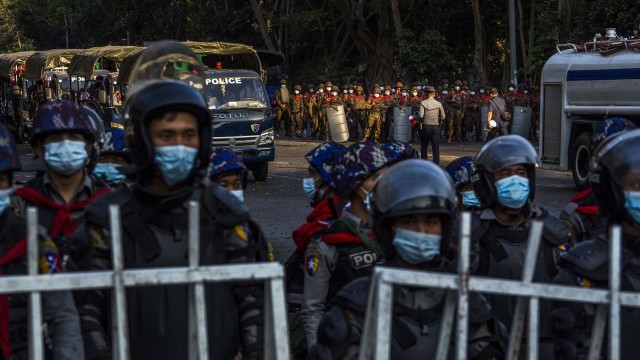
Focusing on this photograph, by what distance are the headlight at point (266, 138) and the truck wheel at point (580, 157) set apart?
515 cm

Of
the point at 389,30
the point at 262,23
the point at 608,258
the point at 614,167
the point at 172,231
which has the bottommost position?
the point at 608,258

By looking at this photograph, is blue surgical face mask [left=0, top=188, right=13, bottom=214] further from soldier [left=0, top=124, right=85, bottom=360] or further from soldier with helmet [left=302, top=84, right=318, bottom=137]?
soldier with helmet [left=302, top=84, right=318, bottom=137]

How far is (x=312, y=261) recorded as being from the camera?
5145 mm

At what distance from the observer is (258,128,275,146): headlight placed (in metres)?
20.7

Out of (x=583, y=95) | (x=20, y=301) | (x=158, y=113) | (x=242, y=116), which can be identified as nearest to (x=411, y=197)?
(x=158, y=113)

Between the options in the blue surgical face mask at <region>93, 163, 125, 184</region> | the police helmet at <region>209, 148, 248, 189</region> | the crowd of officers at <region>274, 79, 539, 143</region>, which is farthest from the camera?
the crowd of officers at <region>274, 79, 539, 143</region>

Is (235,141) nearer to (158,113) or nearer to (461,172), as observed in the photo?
(461,172)

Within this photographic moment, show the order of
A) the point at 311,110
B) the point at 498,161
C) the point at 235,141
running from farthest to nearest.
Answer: the point at 311,110
the point at 235,141
the point at 498,161

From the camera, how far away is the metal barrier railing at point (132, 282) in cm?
311

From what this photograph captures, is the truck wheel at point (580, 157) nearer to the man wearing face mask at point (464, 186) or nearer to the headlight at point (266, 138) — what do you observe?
the headlight at point (266, 138)

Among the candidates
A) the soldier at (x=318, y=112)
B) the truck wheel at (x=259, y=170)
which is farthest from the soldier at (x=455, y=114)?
the truck wheel at (x=259, y=170)

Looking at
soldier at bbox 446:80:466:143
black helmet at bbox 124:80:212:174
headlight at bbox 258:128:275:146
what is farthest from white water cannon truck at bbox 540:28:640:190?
black helmet at bbox 124:80:212:174

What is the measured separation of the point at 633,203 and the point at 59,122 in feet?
8.69

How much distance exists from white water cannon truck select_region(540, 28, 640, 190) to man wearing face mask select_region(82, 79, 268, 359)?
14605 millimetres
